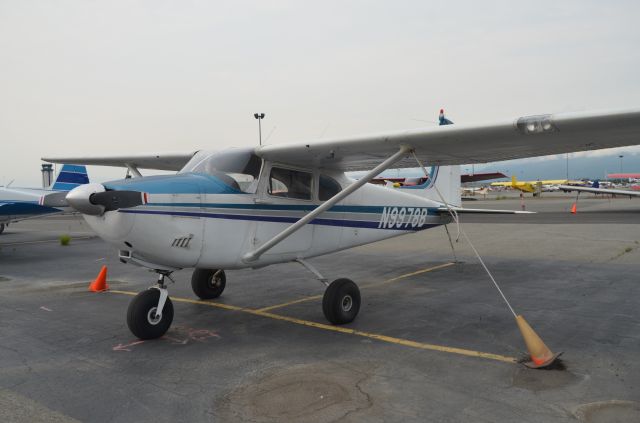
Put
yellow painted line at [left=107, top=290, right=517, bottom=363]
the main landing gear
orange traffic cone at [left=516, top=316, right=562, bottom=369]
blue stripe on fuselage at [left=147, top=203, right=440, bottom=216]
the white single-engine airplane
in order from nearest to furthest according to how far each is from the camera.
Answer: orange traffic cone at [left=516, top=316, right=562, bottom=369] < yellow painted line at [left=107, top=290, right=517, bottom=363] < the white single-engine airplane < blue stripe on fuselage at [left=147, top=203, right=440, bottom=216] < the main landing gear

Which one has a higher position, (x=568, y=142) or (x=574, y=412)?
(x=568, y=142)

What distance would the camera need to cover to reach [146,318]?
5496mm

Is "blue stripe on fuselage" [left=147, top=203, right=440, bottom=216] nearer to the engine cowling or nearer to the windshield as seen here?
the windshield

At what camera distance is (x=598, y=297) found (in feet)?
23.9

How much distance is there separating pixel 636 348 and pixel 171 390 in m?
4.63

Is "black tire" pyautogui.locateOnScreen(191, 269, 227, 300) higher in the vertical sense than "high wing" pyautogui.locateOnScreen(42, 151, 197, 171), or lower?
lower

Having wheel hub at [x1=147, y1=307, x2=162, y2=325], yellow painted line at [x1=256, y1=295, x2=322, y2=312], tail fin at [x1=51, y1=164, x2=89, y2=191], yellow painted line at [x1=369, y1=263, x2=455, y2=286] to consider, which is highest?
A: tail fin at [x1=51, y1=164, x2=89, y2=191]

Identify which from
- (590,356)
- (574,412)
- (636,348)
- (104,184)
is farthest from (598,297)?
(104,184)

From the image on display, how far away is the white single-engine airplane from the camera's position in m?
4.94

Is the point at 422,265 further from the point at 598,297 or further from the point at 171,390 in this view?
the point at 171,390

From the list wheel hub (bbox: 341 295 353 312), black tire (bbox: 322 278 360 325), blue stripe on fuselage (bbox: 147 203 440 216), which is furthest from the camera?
wheel hub (bbox: 341 295 353 312)

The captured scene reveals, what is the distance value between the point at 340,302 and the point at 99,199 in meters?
3.09

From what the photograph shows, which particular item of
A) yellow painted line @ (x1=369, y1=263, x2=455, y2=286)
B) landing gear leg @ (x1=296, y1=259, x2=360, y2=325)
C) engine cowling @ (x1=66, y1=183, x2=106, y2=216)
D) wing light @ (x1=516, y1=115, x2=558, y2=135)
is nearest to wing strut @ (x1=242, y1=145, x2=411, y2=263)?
landing gear leg @ (x1=296, y1=259, x2=360, y2=325)

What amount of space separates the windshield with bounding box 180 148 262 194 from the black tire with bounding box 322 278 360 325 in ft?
5.36
